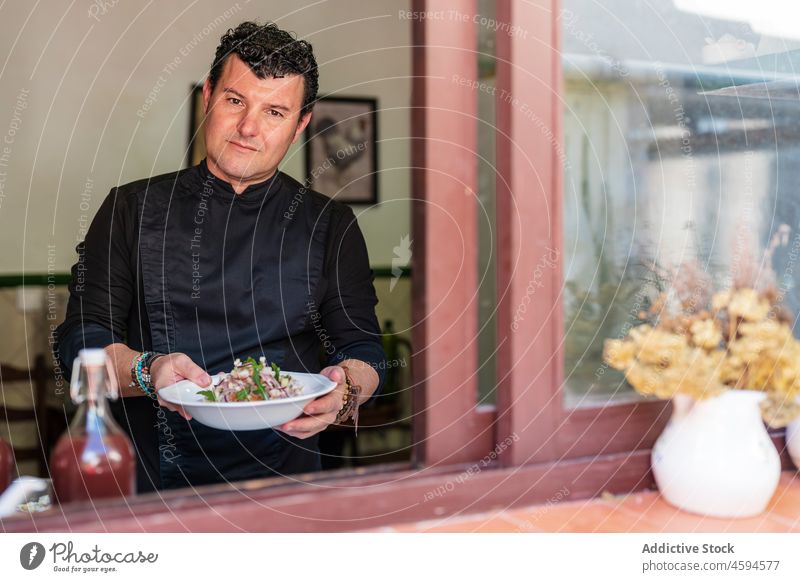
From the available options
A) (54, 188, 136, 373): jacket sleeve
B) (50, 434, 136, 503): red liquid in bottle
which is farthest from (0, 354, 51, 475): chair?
(50, 434, 136, 503): red liquid in bottle

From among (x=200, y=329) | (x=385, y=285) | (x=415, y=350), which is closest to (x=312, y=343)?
(x=200, y=329)

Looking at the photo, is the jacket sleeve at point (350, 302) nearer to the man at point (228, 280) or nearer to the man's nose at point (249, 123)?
the man at point (228, 280)

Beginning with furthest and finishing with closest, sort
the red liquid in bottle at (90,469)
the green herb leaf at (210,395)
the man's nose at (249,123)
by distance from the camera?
the man's nose at (249,123), the green herb leaf at (210,395), the red liquid in bottle at (90,469)

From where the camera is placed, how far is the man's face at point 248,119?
1278 millimetres

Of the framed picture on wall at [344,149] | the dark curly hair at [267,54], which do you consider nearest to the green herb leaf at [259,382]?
the dark curly hair at [267,54]

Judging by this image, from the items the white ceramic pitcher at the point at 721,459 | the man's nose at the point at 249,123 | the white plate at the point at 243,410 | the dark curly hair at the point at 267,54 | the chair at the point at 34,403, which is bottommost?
the chair at the point at 34,403

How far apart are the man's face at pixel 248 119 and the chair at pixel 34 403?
117 cm

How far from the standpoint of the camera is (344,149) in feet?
8.50

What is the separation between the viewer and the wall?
223 centimetres

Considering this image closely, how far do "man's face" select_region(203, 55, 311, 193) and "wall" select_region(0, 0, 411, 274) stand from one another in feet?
2.91

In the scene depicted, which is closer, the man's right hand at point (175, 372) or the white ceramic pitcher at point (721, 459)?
A: the white ceramic pitcher at point (721, 459)

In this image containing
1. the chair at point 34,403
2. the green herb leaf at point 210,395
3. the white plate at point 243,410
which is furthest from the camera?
the chair at point 34,403

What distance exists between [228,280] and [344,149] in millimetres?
1332

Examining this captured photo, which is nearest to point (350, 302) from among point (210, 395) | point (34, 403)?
point (210, 395)
